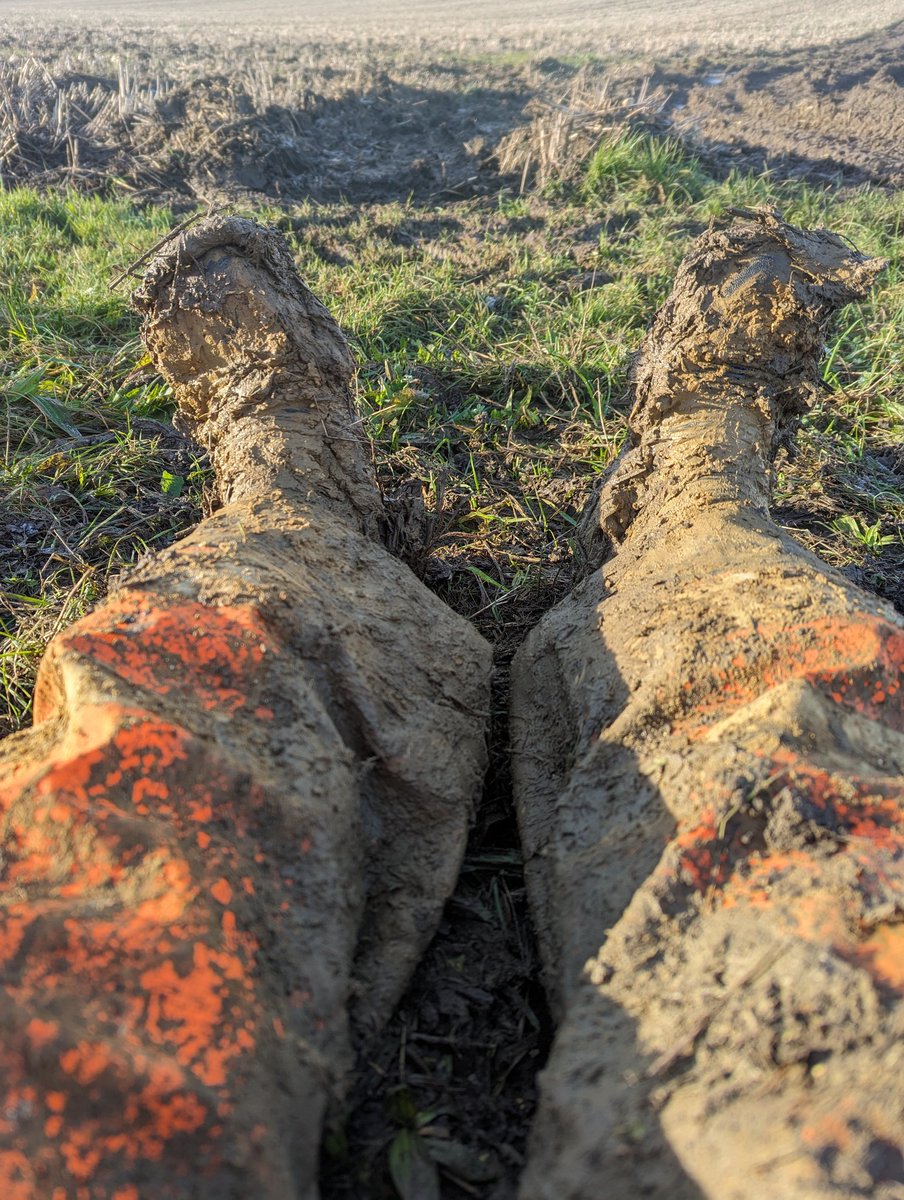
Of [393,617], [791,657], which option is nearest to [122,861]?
[393,617]

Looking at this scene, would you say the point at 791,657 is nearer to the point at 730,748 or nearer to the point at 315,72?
the point at 730,748

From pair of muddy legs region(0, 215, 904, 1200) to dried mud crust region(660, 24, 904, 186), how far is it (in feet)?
17.0

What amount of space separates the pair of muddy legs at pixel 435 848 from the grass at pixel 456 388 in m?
0.62

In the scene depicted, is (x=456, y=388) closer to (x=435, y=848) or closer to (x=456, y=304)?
(x=456, y=304)

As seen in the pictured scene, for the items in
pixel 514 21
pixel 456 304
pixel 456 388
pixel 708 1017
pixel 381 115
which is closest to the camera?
pixel 708 1017

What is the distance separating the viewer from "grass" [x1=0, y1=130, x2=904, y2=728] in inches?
109

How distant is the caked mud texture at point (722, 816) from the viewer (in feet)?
3.56

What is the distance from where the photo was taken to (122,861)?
4.10 ft

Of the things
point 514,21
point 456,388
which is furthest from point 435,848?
point 514,21

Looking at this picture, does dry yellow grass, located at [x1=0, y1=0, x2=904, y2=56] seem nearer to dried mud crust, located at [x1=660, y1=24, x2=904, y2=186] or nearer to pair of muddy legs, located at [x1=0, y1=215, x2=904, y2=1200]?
dried mud crust, located at [x1=660, y1=24, x2=904, y2=186]

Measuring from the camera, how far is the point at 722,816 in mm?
1398

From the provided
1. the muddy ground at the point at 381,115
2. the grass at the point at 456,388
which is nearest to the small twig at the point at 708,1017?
the grass at the point at 456,388

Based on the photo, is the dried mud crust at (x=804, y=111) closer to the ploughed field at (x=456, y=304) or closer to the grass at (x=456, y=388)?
the ploughed field at (x=456, y=304)

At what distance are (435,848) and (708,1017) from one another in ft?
2.07
